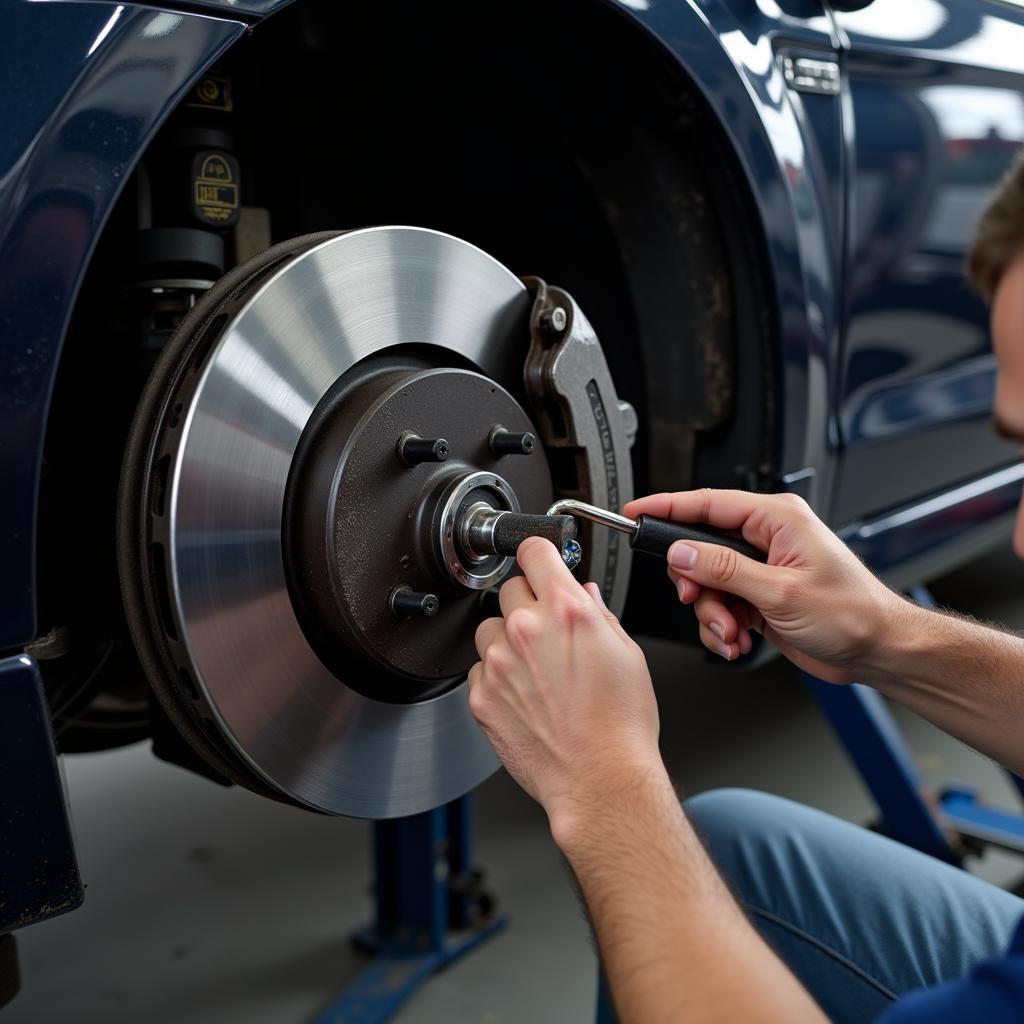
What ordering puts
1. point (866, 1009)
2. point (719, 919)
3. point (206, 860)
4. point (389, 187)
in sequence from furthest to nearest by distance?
point (206, 860)
point (389, 187)
point (866, 1009)
point (719, 919)

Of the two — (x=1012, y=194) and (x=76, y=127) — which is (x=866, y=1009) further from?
(x=76, y=127)

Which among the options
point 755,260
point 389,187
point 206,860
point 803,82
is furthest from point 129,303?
point 206,860

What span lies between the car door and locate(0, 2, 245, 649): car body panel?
717 mm

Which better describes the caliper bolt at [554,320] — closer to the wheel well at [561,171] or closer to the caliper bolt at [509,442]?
the caliper bolt at [509,442]

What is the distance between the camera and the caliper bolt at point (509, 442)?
72 centimetres

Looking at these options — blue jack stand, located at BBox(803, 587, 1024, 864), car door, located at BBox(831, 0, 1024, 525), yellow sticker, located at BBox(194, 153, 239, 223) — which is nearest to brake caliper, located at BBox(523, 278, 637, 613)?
yellow sticker, located at BBox(194, 153, 239, 223)

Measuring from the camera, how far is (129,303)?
0.73 metres

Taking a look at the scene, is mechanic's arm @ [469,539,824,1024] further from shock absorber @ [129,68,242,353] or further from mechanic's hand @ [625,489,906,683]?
shock absorber @ [129,68,242,353]

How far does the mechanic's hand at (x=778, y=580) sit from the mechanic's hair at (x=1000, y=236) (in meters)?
0.19

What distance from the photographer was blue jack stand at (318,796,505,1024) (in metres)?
1.13

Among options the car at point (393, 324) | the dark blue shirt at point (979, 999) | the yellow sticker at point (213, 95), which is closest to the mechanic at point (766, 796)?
the dark blue shirt at point (979, 999)

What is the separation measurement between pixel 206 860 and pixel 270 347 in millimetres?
975

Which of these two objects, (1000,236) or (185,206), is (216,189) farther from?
(1000,236)

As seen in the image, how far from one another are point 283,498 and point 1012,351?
0.41 meters
